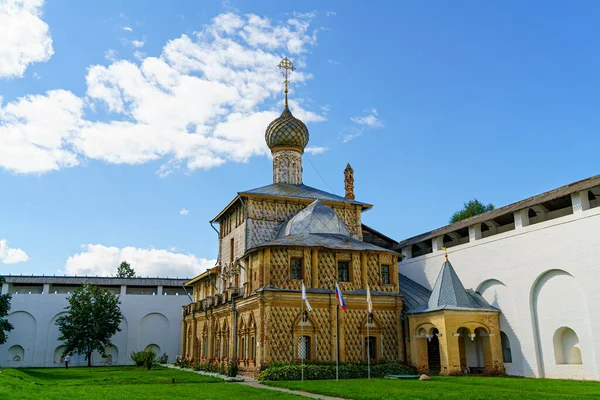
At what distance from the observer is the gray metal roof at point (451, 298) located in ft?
76.8

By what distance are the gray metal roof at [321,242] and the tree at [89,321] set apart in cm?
2087

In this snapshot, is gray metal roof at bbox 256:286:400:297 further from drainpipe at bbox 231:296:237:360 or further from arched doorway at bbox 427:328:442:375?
drainpipe at bbox 231:296:237:360

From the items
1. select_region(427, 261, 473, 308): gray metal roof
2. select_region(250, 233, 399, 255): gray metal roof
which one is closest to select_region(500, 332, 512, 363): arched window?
select_region(427, 261, 473, 308): gray metal roof

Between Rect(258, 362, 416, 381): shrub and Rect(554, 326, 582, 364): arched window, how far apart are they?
5.81 m

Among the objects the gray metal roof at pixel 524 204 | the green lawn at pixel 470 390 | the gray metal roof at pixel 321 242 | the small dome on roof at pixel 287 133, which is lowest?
the green lawn at pixel 470 390

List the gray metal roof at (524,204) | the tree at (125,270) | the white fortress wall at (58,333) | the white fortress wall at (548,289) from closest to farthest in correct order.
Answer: the white fortress wall at (548,289) → the gray metal roof at (524,204) → the white fortress wall at (58,333) → the tree at (125,270)

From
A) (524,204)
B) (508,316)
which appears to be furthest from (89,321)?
(524,204)

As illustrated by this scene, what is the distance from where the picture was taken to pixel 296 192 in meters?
31.1

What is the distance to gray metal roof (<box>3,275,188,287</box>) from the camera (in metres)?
43.2

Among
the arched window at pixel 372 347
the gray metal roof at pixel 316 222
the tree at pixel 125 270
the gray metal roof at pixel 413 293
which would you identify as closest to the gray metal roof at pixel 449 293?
the gray metal roof at pixel 413 293

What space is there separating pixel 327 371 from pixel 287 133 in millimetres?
15881

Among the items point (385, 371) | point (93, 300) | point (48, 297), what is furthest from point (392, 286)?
point (48, 297)

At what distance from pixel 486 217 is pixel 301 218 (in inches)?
344

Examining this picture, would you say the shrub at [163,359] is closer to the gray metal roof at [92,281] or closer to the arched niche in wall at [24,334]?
the gray metal roof at [92,281]
